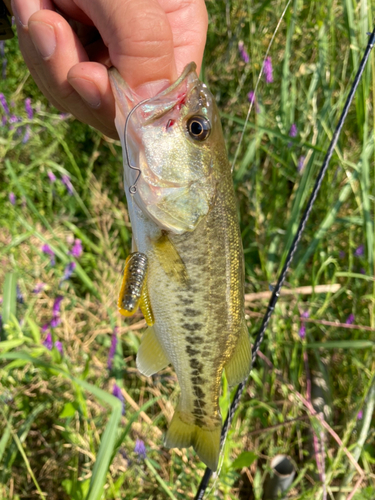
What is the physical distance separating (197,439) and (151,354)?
0.30 metres

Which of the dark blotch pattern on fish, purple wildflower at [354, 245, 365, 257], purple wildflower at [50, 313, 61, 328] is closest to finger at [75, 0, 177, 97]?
the dark blotch pattern on fish

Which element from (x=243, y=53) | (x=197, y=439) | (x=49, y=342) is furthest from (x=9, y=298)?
(x=243, y=53)

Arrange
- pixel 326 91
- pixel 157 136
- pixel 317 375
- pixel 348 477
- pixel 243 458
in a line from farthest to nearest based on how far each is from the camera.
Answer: pixel 317 375 < pixel 326 91 < pixel 348 477 < pixel 243 458 < pixel 157 136

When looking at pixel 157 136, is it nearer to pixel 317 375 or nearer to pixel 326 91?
pixel 326 91

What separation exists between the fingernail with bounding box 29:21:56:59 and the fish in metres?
0.28

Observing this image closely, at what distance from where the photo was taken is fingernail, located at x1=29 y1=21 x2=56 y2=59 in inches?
52.2

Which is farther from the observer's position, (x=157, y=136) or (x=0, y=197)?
(x=0, y=197)

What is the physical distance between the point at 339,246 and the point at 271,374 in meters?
0.93

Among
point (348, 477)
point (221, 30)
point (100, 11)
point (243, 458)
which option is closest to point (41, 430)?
point (243, 458)

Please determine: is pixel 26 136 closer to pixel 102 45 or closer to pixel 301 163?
pixel 102 45

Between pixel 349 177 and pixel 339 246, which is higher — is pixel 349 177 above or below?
above

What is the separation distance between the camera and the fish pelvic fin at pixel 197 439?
1.29m

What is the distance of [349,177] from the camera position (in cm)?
219

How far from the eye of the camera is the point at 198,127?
4.00ft
